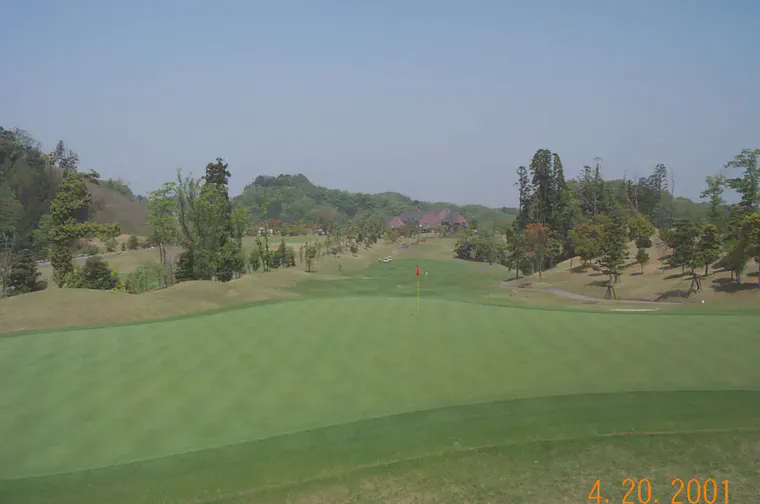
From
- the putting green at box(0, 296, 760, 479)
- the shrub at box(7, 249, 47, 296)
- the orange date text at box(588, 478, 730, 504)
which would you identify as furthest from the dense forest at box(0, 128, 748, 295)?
the orange date text at box(588, 478, 730, 504)

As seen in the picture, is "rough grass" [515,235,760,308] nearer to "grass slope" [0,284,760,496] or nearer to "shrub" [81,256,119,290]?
"grass slope" [0,284,760,496]

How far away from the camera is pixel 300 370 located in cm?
1706

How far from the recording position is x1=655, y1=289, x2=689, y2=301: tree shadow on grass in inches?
1755

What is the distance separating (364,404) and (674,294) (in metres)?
39.5

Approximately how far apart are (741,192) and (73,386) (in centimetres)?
7246

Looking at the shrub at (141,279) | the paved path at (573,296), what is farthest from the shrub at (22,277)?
the paved path at (573,296)

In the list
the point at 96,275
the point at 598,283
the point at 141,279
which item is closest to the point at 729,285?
the point at 598,283

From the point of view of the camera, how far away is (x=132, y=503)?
1064 centimetres

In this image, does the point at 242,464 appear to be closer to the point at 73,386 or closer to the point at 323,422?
the point at 323,422

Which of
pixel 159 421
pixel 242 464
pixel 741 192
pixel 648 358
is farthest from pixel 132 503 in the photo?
pixel 741 192

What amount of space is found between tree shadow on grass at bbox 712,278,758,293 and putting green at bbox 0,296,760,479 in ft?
76.7

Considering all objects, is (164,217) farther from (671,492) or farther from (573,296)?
(671,492)

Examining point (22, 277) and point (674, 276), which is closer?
point (22, 277)

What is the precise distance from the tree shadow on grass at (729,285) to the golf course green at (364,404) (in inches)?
893
